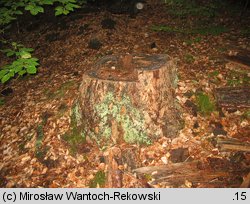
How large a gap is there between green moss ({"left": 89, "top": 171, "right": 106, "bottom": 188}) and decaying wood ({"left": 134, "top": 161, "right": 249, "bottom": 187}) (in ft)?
1.82

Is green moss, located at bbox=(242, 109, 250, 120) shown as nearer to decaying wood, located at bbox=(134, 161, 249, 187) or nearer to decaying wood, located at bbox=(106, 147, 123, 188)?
decaying wood, located at bbox=(134, 161, 249, 187)

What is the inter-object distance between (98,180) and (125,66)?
2.06 metres

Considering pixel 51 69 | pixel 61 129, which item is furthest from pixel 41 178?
pixel 51 69

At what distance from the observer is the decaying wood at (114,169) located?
4004 millimetres

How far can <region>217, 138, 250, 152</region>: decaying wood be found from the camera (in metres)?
4.26

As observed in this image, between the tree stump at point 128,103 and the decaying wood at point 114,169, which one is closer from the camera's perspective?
the decaying wood at point 114,169

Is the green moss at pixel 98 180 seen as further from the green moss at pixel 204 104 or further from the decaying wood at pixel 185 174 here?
the green moss at pixel 204 104

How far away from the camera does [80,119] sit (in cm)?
470

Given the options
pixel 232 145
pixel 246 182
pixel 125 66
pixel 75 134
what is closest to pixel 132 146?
pixel 75 134

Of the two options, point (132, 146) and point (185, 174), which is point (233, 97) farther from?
point (132, 146)

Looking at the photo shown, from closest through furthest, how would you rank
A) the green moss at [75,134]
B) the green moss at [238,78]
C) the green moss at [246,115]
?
the green moss at [75,134], the green moss at [246,115], the green moss at [238,78]

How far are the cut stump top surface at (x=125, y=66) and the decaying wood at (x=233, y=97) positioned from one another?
4.84ft

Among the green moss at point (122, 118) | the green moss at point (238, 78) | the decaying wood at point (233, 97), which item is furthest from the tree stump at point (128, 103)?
the green moss at point (238, 78)

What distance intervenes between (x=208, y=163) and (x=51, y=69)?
4.91 meters
